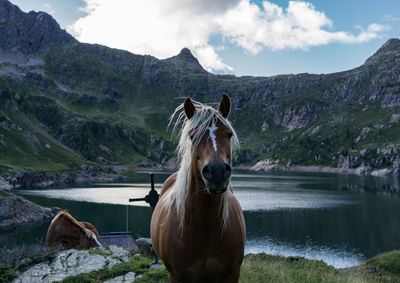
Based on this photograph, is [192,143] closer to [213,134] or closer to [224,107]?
[213,134]

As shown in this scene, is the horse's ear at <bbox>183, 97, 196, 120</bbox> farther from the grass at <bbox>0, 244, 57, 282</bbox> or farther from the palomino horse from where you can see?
the grass at <bbox>0, 244, 57, 282</bbox>

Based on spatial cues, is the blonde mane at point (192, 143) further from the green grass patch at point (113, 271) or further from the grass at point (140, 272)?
the green grass patch at point (113, 271)

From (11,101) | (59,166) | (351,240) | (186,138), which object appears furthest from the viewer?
(11,101)

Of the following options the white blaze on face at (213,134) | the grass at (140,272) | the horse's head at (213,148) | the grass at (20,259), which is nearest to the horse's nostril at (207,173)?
the horse's head at (213,148)

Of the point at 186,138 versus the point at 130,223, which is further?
the point at 130,223

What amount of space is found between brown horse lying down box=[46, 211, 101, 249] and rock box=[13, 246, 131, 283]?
362cm

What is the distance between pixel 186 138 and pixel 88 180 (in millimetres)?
147041

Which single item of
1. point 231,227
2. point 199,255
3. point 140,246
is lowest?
point 140,246

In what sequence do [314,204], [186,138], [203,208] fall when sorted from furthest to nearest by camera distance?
[314,204] → [186,138] → [203,208]

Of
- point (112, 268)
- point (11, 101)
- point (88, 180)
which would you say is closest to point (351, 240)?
point (112, 268)

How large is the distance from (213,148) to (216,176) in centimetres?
48

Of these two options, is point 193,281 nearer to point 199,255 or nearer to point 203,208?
point 199,255

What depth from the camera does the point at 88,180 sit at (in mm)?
140375

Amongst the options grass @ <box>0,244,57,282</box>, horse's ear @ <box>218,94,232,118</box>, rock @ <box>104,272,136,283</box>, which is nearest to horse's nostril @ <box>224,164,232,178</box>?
horse's ear @ <box>218,94,232,118</box>
